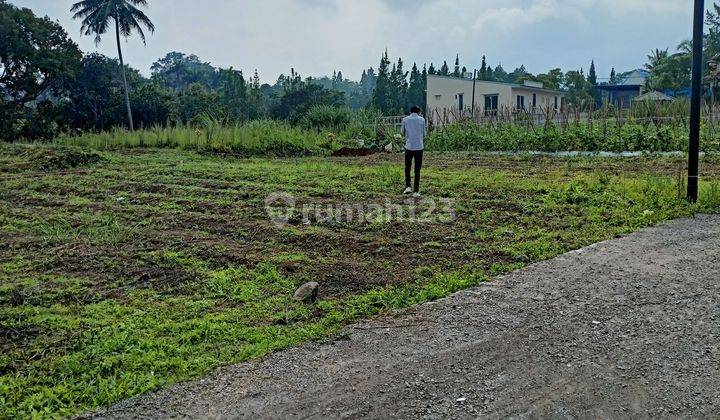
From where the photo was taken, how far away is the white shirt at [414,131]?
9136mm

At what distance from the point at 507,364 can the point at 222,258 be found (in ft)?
10.2

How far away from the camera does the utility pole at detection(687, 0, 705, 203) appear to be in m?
7.23

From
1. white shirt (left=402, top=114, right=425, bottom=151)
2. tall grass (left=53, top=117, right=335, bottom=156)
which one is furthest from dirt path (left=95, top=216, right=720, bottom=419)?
tall grass (left=53, top=117, right=335, bottom=156)

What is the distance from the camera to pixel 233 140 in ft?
63.2

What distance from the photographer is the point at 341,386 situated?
3096 millimetres

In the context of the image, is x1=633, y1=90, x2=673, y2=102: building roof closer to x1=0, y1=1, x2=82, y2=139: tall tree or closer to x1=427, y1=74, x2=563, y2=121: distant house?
x1=427, y1=74, x2=563, y2=121: distant house

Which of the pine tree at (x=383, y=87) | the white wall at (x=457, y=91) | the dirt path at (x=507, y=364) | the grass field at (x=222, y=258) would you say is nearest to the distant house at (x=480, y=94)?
the white wall at (x=457, y=91)

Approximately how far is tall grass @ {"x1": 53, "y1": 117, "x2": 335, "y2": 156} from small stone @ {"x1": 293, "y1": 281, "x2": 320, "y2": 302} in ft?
47.2

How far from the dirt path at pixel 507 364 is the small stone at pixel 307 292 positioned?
0.64 m

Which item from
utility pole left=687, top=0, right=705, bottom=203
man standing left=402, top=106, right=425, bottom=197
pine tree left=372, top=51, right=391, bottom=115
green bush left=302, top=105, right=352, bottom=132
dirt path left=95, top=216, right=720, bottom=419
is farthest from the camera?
pine tree left=372, top=51, right=391, bottom=115

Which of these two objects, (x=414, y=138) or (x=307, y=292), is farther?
(x=414, y=138)

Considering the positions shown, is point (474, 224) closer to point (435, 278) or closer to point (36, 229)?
point (435, 278)

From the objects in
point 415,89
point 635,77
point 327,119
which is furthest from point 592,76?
point 327,119

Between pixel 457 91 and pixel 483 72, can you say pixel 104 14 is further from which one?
pixel 483 72
